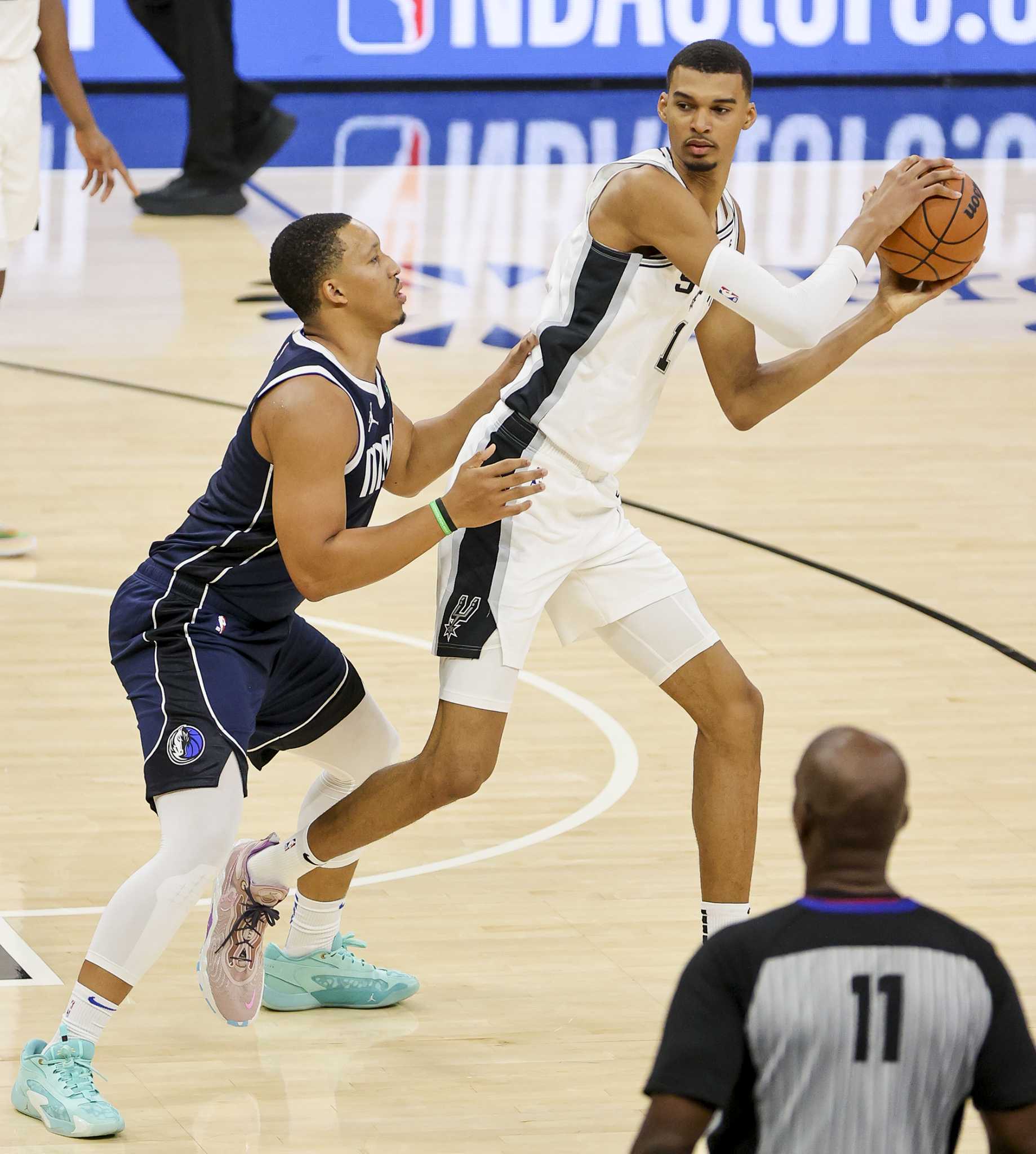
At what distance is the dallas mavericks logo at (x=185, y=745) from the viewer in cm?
365

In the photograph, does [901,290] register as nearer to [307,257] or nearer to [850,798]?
[307,257]

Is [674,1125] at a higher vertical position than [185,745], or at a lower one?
lower

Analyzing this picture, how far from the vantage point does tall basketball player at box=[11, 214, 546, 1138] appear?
143 inches

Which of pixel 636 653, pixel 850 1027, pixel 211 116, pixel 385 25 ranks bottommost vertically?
pixel 850 1027

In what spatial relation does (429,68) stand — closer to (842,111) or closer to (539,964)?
(842,111)

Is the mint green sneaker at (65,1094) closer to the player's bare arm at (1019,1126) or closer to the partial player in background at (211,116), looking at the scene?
the player's bare arm at (1019,1126)

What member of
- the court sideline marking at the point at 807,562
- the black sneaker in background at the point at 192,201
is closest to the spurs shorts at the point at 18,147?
the court sideline marking at the point at 807,562

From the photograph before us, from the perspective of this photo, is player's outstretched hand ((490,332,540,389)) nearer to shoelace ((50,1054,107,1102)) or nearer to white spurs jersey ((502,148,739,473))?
white spurs jersey ((502,148,739,473))

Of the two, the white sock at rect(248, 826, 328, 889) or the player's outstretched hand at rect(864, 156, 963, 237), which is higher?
the player's outstretched hand at rect(864, 156, 963, 237)

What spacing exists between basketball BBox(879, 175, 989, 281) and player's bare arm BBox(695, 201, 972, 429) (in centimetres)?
3

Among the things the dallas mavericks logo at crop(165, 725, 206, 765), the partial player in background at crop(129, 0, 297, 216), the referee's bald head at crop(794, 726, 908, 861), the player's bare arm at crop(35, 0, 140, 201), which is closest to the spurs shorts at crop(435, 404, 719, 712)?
the dallas mavericks logo at crop(165, 725, 206, 765)

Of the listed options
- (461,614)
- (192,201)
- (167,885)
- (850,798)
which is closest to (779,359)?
(461,614)

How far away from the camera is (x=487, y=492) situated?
3.64 meters

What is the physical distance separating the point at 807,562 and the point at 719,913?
332 centimetres
